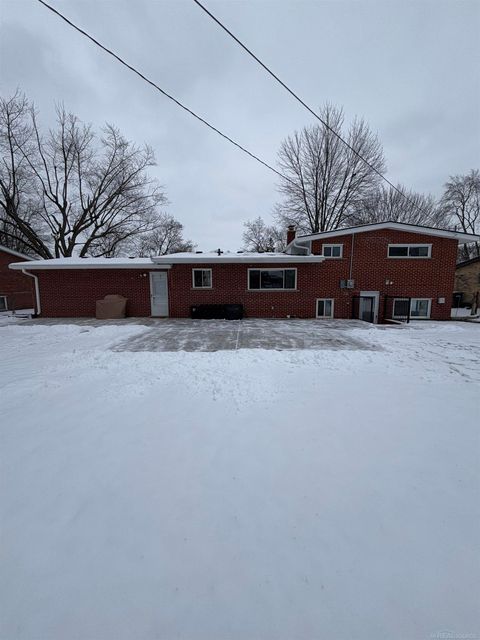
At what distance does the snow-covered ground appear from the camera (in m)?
1.45

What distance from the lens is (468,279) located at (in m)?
19.9

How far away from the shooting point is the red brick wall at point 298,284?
12.6 meters

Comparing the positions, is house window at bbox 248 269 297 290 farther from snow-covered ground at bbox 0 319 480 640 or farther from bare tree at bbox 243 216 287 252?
bare tree at bbox 243 216 287 252

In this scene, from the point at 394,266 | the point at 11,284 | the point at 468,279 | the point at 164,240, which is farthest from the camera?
the point at 164,240

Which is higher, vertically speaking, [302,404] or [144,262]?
[144,262]

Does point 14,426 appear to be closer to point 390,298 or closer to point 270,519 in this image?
point 270,519

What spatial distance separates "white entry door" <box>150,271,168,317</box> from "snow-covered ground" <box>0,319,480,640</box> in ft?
27.9

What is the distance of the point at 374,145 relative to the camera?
20.7 metres

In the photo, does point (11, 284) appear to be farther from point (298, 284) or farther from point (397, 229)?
point (397, 229)

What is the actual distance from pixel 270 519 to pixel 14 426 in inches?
127

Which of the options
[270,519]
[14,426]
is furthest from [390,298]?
[14,426]

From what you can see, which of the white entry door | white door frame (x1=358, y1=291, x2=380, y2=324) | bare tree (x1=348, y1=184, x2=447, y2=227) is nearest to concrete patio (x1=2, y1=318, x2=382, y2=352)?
the white entry door

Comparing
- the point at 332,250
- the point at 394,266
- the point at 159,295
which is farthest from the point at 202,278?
the point at 394,266

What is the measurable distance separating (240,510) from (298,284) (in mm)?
11379
